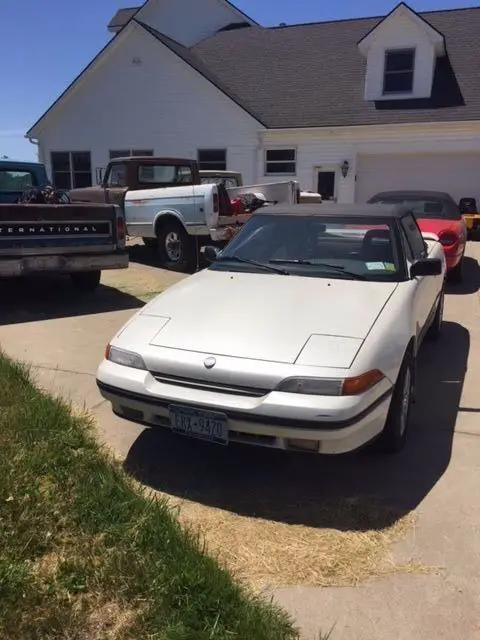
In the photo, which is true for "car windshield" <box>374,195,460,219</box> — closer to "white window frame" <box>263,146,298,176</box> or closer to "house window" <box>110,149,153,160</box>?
"white window frame" <box>263,146,298,176</box>

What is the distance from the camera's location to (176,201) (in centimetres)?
1021

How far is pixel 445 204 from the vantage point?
32.3ft

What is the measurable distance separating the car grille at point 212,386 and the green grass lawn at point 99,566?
2.00 ft

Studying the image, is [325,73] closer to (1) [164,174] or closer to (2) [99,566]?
(1) [164,174]

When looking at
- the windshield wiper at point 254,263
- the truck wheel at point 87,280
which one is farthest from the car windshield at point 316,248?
the truck wheel at point 87,280

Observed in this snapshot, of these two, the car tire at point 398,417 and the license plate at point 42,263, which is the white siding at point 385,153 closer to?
the license plate at point 42,263

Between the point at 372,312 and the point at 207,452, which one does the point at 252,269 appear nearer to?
the point at 372,312

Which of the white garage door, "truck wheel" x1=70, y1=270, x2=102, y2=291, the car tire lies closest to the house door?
the white garage door

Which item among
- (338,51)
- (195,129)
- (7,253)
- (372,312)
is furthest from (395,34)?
(372,312)

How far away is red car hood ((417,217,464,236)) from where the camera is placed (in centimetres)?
880

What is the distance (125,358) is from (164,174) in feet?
29.5

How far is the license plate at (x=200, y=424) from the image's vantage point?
314 centimetres

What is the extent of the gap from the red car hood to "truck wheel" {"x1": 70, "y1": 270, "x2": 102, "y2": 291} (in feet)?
16.2

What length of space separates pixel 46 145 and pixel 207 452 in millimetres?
20460
